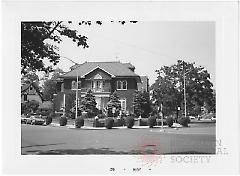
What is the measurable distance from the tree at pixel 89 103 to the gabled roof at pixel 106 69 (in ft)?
0.58

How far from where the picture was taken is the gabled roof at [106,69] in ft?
18.4

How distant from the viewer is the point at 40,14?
18.1 feet

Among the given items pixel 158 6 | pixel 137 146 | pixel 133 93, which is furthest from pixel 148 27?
pixel 137 146

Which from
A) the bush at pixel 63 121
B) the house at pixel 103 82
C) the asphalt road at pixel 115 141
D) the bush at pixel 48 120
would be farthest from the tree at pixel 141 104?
the bush at pixel 48 120

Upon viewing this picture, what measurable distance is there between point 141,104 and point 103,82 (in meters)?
0.36

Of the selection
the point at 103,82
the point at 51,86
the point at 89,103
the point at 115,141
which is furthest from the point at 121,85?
the point at 51,86

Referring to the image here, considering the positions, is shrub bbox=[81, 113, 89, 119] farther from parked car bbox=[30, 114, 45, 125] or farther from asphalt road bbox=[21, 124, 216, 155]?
parked car bbox=[30, 114, 45, 125]

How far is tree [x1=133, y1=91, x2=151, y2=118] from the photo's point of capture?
5652mm

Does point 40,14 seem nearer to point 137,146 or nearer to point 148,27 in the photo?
point 148,27

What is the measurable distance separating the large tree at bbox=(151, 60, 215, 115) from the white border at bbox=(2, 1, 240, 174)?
14 cm

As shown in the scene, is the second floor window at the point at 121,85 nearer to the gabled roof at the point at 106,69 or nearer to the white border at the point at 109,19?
the gabled roof at the point at 106,69

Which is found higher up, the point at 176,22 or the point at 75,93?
the point at 176,22

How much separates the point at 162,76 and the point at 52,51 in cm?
91

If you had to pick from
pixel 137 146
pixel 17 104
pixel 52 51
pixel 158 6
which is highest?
pixel 158 6
